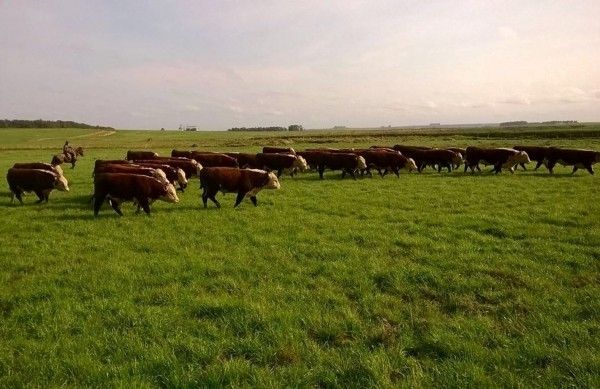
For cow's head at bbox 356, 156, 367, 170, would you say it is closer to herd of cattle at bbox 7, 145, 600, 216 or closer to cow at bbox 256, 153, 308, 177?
herd of cattle at bbox 7, 145, 600, 216

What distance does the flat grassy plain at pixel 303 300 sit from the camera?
4434 mm

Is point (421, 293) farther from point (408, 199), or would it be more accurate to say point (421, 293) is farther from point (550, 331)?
point (408, 199)

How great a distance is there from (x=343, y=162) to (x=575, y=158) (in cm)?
1183

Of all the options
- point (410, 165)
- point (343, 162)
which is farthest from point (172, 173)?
point (410, 165)

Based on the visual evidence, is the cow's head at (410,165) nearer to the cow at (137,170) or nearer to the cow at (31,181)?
the cow at (137,170)

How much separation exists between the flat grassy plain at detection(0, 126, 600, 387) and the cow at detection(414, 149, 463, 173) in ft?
42.0

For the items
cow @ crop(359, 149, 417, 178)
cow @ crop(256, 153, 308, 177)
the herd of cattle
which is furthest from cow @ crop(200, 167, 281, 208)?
cow @ crop(359, 149, 417, 178)

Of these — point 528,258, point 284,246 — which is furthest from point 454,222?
point 284,246

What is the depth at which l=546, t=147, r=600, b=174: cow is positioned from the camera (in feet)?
71.0

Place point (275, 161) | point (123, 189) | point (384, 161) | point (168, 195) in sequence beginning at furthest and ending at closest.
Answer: point (384, 161), point (275, 161), point (168, 195), point (123, 189)

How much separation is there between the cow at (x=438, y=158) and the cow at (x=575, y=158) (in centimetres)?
462

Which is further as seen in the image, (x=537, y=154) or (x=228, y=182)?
(x=537, y=154)

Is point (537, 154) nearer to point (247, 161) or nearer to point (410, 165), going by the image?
point (410, 165)

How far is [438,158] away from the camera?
80.9 feet
